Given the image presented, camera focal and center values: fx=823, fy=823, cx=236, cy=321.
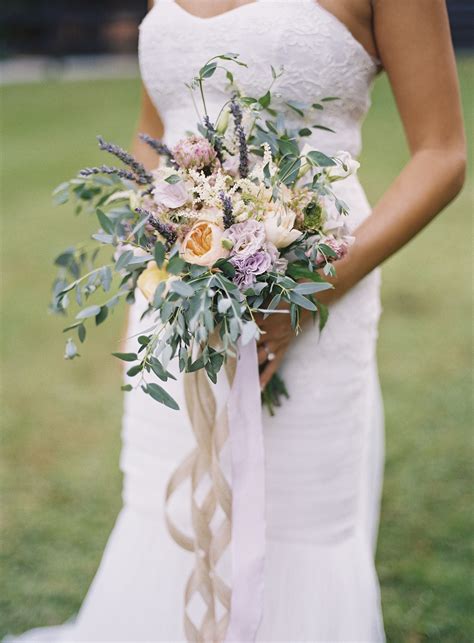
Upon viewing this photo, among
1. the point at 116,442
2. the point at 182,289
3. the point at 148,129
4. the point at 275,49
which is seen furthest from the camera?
the point at 116,442

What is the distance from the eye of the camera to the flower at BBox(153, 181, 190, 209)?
172 centimetres

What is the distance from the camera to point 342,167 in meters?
1.77

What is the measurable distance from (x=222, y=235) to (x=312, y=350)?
1.90 ft

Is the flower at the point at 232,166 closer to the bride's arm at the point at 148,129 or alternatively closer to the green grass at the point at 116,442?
the bride's arm at the point at 148,129

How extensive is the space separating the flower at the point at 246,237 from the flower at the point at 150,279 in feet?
0.65

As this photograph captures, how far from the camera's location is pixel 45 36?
1017 inches

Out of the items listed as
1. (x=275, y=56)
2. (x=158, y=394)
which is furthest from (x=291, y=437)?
(x=275, y=56)

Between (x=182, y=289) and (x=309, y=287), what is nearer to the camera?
(x=182, y=289)

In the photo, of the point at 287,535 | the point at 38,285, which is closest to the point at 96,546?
the point at 287,535

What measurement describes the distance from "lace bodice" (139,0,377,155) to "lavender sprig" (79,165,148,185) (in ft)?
1.07

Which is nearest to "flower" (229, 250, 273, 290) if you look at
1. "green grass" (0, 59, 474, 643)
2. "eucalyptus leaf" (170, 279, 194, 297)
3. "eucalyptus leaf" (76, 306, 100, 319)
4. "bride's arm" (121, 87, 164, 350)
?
"eucalyptus leaf" (170, 279, 194, 297)

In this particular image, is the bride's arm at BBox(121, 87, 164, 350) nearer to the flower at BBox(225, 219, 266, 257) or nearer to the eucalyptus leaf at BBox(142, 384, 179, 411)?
the eucalyptus leaf at BBox(142, 384, 179, 411)

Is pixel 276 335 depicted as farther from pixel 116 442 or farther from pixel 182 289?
pixel 116 442

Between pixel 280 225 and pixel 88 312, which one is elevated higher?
pixel 280 225
